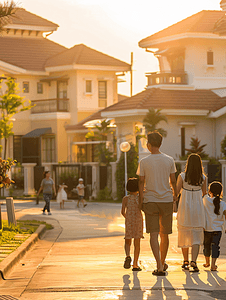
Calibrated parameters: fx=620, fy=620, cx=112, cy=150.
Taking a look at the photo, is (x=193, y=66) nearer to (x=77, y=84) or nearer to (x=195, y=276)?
(x=77, y=84)

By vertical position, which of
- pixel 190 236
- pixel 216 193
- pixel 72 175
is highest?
pixel 216 193

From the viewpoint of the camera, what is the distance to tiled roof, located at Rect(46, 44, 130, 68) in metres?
44.1

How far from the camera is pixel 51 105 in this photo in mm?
44656

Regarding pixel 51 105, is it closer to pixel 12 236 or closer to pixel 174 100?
pixel 174 100

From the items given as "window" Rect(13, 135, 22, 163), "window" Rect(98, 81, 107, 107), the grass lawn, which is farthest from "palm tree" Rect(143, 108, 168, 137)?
"window" Rect(13, 135, 22, 163)

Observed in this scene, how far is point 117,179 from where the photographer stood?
103 feet

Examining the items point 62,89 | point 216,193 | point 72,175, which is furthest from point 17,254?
point 62,89

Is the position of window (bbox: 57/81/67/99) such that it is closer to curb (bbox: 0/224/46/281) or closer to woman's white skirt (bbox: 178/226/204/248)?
curb (bbox: 0/224/46/281)

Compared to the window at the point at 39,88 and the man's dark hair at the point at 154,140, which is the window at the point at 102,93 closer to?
the window at the point at 39,88

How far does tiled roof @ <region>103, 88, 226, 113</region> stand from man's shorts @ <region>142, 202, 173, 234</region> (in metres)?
22.9

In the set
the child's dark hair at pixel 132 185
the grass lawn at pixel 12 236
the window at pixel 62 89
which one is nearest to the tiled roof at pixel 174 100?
the window at pixel 62 89

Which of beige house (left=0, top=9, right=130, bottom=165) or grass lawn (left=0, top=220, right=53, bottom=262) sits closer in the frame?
grass lawn (left=0, top=220, right=53, bottom=262)

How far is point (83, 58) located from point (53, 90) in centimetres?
322

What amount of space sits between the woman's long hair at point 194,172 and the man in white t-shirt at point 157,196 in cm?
39
